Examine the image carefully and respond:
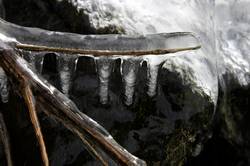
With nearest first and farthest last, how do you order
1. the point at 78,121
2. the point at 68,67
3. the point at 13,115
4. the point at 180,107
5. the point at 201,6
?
the point at 78,121, the point at 68,67, the point at 13,115, the point at 180,107, the point at 201,6

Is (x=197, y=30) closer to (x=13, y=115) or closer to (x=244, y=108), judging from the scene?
(x=244, y=108)

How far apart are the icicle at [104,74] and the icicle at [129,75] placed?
6cm

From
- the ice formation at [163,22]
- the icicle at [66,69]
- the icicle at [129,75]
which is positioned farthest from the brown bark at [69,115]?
the ice formation at [163,22]

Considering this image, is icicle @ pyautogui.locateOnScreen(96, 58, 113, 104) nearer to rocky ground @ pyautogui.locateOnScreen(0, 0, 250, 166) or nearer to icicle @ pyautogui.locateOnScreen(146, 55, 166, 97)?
rocky ground @ pyautogui.locateOnScreen(0, 0, 250, 166)

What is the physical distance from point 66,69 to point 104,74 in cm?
15

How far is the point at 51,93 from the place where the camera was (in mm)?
1047

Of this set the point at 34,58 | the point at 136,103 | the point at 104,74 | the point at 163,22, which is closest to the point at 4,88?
the point at 34,58

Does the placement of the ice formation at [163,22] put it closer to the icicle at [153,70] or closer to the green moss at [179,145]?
the icicle at [153,70]

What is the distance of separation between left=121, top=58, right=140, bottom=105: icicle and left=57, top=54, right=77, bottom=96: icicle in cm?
19

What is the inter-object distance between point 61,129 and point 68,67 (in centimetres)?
29

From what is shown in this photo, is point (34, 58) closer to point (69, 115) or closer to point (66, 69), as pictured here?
point (66, 69)

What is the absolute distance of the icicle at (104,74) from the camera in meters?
1.53

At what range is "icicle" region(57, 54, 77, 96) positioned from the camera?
1.49 meters

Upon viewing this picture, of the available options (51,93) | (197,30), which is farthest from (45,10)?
(51,93)
